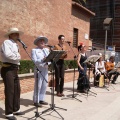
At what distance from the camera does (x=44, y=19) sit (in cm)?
1422

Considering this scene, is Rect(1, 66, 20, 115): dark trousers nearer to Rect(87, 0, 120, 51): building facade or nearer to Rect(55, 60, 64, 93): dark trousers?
Rect(55, 60, 64, 93): dark trousers

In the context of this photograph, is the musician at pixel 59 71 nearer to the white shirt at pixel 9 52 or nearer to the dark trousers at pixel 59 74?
the dark trousers at pixel 59 74

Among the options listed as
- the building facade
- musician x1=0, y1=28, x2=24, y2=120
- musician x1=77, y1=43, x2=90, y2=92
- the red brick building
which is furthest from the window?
the building facade

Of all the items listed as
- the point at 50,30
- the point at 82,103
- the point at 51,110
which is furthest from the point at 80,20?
the point at 51,110

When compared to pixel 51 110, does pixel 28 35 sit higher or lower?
higher

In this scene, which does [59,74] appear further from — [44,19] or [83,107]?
[44,19]

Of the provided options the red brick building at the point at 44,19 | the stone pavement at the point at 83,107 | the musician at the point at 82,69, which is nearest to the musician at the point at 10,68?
the stone pavement at the point at 83,107

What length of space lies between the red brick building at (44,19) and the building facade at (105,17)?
13388 millimetres

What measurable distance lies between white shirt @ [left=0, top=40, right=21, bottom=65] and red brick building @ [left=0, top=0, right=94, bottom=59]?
536 centimetres

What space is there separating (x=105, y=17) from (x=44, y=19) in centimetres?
2046

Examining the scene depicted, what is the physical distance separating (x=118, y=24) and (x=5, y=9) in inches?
924

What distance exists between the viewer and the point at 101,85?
1145 centimetres

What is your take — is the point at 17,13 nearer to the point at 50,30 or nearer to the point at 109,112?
the point at 50,30

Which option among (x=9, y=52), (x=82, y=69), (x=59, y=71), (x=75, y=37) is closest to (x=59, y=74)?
(x=59, y=71)
